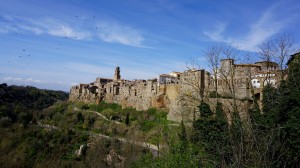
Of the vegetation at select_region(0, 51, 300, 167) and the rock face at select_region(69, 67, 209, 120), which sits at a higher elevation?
the rock face at select_region(69, 67, 209, 120)

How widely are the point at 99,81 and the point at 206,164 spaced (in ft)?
177

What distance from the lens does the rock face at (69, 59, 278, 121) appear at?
996 inches

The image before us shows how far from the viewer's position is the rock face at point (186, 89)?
25297 mm

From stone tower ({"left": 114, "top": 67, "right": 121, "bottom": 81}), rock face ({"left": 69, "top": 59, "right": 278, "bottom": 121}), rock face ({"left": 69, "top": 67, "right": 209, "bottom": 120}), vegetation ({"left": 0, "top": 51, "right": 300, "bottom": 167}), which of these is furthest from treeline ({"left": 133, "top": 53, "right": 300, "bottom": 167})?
stone tower ({"left": 114, "top": 67, "right": 121, "bottom": 81})

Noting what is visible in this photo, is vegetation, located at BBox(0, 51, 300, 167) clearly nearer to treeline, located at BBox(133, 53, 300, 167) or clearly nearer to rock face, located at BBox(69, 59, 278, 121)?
treeline, located at BBox(133, 53, 300, 167)

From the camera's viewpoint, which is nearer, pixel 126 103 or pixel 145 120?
pixel 145 120

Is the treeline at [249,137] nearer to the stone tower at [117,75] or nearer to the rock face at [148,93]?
the rock face at [148,93]

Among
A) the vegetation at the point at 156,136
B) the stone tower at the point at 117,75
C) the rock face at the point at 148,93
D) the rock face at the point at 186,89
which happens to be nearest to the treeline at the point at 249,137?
the vegetation at the point at 156,136

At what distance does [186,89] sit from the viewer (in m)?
31.5

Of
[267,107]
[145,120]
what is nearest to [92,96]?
[145,120]

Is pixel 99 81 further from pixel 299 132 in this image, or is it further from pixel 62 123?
pixel 299 132

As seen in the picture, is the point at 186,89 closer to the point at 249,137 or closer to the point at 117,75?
the point at 249,137

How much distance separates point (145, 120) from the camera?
1396 inches

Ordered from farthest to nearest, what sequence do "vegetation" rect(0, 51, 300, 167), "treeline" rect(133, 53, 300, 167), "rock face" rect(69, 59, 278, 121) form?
1. "rock face" rect(69, 59, 278, 121)
2. "vegetation" rect(0, 51, 300, 167)
3. "treeline" rect(133, 53, 300, 167)
